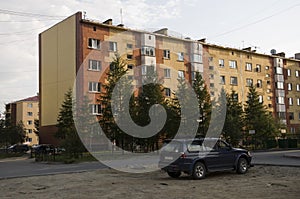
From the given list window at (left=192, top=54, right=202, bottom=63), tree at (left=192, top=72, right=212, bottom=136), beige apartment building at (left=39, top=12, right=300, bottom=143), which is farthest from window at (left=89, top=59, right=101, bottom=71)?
window at (left=192, top=54, right=202, bottom=63)

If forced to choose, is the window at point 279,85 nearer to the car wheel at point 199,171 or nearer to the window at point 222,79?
the window at point 222,79

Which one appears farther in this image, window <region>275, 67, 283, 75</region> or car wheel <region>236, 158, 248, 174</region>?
window <region>275, 67, 283, 75</region>

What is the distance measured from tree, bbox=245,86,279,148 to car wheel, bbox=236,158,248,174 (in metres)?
32.5

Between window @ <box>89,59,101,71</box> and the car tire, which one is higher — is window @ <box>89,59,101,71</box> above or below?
above

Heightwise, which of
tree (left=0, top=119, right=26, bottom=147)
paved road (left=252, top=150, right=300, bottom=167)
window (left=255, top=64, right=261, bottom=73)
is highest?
window (left=255, top=64, right=261, bottom=73)

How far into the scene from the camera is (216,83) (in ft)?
201

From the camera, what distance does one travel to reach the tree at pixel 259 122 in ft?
159

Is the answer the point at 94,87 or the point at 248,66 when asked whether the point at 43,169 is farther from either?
the point at 248,66

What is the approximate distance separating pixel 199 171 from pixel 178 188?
2.67 meters

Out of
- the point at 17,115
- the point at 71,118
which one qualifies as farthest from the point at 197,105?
the point at 17,115

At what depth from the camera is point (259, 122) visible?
160ft

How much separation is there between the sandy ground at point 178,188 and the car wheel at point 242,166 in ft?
0.90

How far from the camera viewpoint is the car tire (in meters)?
15.1

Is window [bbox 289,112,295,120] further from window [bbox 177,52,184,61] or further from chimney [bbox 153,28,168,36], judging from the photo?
chimney [bbox 153,28,168,36]
